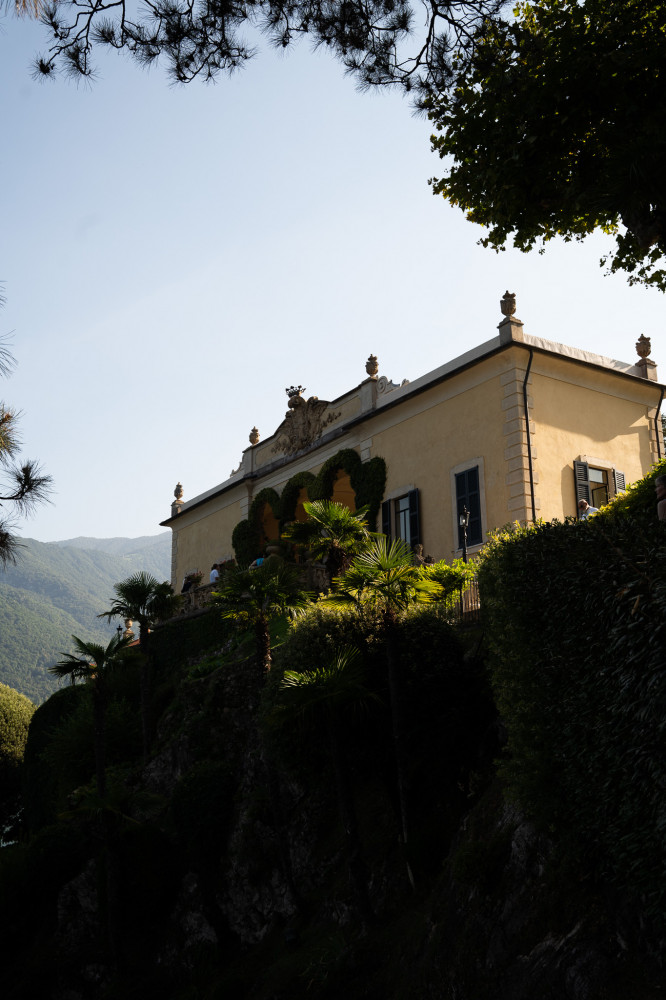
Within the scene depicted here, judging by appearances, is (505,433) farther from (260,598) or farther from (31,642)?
(31,642)

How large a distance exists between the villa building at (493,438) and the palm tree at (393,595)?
277 inches

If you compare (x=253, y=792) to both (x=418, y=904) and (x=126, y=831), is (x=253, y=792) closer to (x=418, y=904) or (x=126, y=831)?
(x=126, y=831)

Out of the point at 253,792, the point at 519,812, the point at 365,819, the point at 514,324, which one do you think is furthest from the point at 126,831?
the point at 514,324

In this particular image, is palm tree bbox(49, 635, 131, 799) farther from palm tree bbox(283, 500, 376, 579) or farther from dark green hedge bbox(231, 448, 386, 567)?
dark green hedge bbox(231, 448, 386, 567)

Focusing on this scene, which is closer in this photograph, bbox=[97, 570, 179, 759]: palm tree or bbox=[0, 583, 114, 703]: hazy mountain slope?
bbox=[97, 570, 179, 759]: palm tree

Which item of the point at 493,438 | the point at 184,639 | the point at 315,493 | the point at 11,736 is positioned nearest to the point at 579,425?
the point at 493,438

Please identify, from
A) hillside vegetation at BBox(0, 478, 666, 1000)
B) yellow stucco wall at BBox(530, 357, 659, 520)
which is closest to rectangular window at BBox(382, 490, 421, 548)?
yellow stucco wall at BBox(530, 357, 659, 520)

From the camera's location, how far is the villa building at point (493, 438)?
23625mm

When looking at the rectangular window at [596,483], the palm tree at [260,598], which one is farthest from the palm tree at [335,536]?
the rectangular window at [596,483]

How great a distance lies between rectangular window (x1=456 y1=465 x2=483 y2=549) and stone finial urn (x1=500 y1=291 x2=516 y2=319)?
4.27 m

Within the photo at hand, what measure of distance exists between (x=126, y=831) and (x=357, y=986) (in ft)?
27.1

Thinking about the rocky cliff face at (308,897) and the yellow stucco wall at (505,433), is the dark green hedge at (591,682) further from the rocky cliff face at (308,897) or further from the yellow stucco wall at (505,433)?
the yellow stucco wall at (505,433)

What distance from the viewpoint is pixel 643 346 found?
27.0 m

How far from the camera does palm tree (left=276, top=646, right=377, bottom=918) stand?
1504 cm
